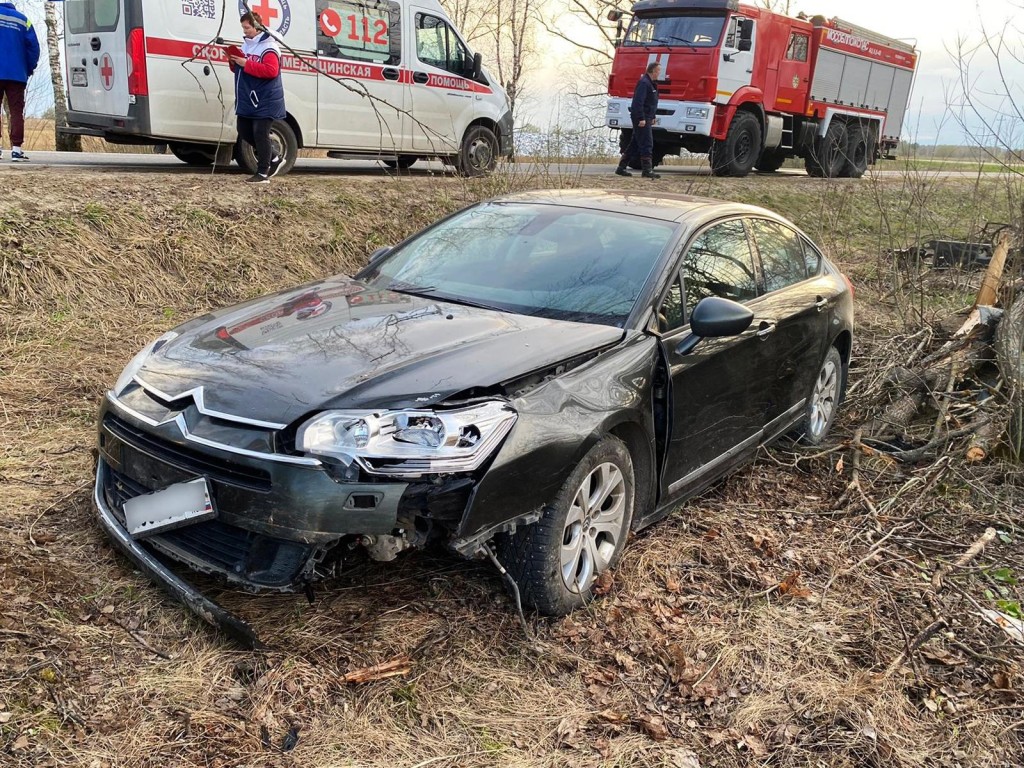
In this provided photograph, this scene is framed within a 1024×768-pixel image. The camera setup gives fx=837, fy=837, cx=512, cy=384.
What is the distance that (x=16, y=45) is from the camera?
9289 millimetres

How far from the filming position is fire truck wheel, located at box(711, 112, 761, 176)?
15727mm

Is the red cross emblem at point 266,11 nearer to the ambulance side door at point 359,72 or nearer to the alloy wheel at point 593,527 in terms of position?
the ambulance side door at point 359,72

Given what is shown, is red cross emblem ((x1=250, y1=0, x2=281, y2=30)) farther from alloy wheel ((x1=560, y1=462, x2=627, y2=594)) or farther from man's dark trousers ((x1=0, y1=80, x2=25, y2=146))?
alloy wheel ((x1=560, y1=462, x2=627, y2=594))

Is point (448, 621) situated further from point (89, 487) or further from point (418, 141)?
point (418, 141)

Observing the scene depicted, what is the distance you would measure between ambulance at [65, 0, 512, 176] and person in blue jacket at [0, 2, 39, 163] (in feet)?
1.74

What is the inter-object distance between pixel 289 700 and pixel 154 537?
755 mm

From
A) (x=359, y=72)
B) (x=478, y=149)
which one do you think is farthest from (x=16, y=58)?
(x=478, y=149)

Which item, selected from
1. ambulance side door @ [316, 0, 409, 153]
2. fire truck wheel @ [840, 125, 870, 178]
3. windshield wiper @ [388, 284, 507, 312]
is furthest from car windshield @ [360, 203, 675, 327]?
fire truck wheel @ [840, 125, 870, 178]

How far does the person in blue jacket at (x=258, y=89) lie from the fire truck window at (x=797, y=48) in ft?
38.8

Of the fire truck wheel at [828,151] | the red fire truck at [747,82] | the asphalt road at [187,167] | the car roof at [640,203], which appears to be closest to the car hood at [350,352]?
the car roof at [640,203]

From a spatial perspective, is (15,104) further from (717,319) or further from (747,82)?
(747,82)

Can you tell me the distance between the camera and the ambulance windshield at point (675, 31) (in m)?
14.9

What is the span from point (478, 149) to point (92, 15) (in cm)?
506

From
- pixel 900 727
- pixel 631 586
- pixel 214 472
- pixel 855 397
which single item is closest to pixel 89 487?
pixel 214 472
